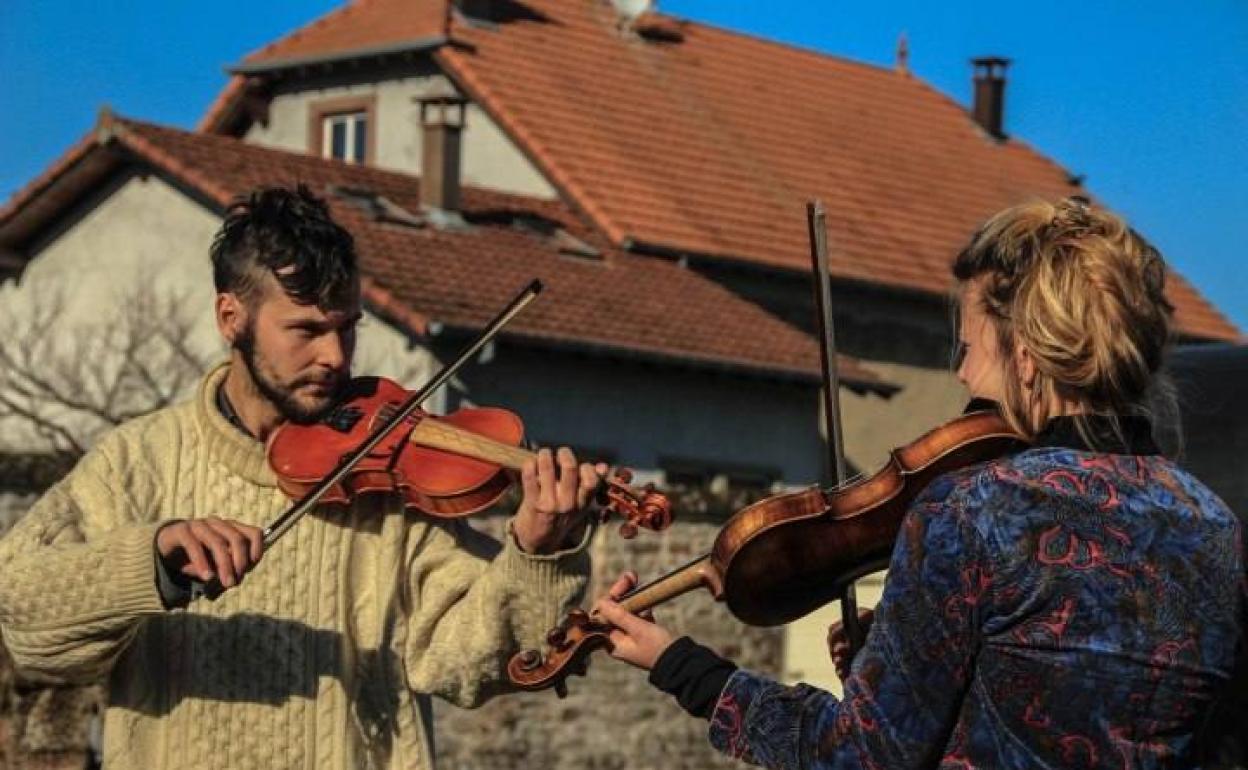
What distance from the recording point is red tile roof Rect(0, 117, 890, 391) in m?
21.8

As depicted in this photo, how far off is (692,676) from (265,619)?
1.19m

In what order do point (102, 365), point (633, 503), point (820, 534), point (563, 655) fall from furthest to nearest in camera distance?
point (102, 365) < point (633, 503) < point (563, 655) < point (820, 534)

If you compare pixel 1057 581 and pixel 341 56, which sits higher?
pixel 341 56

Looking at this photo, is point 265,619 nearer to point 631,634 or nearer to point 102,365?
point 631,634

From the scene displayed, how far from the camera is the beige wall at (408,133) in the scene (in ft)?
86.5

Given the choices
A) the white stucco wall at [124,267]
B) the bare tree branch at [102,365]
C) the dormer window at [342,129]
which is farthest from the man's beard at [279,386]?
the dormer window at [342,129]

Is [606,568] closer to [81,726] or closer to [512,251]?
[81,726]

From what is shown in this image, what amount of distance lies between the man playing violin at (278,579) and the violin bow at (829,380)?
0.55 metres

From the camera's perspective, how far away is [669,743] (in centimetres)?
1599

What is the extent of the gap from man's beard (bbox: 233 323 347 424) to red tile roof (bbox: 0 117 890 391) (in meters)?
15.7

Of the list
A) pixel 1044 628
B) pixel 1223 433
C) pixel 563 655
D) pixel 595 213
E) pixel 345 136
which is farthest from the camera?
pixel 345 136

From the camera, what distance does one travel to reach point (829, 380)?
13.3 feet

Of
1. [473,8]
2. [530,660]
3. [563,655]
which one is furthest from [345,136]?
[563,655]

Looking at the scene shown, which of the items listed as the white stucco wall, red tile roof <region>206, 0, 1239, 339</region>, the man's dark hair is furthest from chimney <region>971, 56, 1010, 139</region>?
the man's dark hair
